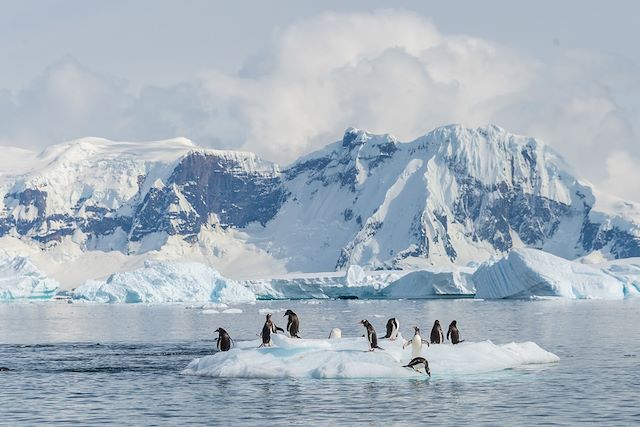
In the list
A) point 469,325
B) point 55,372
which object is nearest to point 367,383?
point 55,372

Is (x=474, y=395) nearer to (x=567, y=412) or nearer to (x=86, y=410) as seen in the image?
(x=567, y=412)

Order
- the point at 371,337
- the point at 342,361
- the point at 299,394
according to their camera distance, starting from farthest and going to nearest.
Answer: the point at 371,337
the point at 342,361
the point at 299,394

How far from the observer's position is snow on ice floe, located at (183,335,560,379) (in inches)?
2042

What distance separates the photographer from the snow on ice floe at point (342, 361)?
51.9 m

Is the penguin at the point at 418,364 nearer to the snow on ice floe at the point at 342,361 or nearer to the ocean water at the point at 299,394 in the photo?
the snow on ice floe at the point at 342,361

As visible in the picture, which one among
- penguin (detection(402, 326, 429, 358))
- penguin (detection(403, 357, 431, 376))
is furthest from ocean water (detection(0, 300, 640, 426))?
penguin (detection(402, 326, 429, 358))

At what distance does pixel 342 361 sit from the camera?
52.6 meters

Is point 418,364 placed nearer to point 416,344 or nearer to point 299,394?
point 416,344

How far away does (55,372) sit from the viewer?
58625mm

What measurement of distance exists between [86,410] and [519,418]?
16077 mm

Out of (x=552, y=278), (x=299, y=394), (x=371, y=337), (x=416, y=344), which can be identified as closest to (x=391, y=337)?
(x=371, y=337)

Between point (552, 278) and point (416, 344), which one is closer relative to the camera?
point (416, 344)

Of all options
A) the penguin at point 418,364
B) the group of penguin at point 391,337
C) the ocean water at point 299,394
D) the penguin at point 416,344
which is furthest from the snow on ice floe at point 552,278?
the penguin at point 418,364

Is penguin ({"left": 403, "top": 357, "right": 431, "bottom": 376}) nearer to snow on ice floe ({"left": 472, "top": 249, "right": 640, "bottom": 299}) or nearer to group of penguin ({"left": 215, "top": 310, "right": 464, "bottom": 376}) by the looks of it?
group of penguin ({"left": 215, "top": 310, "right": 464, "bottom": 376})
